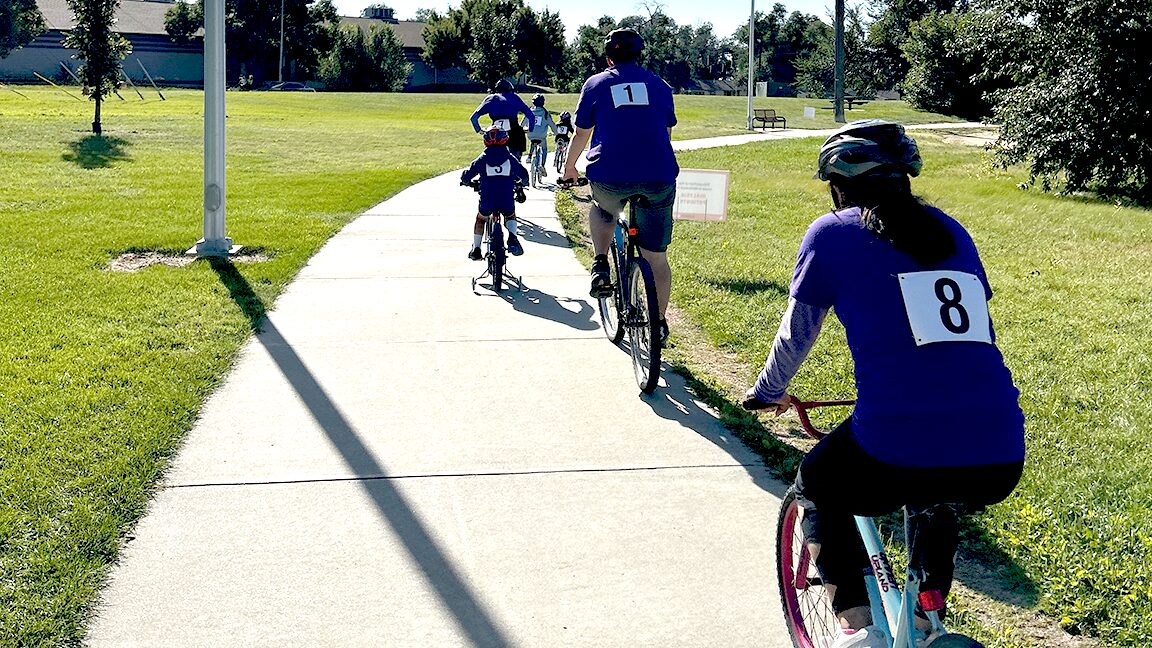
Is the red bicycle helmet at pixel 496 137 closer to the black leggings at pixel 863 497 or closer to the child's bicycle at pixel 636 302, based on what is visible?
the child's bicycle at pixel 636 302

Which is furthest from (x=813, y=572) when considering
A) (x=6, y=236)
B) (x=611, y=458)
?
(x=6, y=236)

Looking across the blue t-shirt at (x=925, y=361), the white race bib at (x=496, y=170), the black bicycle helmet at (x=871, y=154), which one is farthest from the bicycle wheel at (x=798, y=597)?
the white race bib at (x=496, y=170)

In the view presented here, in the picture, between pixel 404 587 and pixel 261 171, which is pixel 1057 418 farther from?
pixel 261 171

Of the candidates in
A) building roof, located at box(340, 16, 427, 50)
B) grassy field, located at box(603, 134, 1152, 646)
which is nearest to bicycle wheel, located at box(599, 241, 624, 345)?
grassy field, located at box(603, 134, 1152, 646)

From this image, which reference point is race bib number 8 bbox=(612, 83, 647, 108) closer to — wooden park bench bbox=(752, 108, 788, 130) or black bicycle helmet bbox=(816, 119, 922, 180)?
black bicycle helmet bbox=(816, 119, 922, 180)

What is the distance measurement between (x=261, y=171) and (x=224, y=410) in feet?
52.0

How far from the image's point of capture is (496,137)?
962cm

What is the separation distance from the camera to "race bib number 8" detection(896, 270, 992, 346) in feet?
8.41

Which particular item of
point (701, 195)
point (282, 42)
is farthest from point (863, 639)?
point (282, 42)

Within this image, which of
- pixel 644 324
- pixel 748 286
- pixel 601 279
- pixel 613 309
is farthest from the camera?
pixel 748 286

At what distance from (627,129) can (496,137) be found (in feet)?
9.55

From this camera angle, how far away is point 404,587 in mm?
4137

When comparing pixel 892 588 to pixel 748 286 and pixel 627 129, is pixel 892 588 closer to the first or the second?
pixel 627 129

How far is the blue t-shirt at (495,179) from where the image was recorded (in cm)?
956
